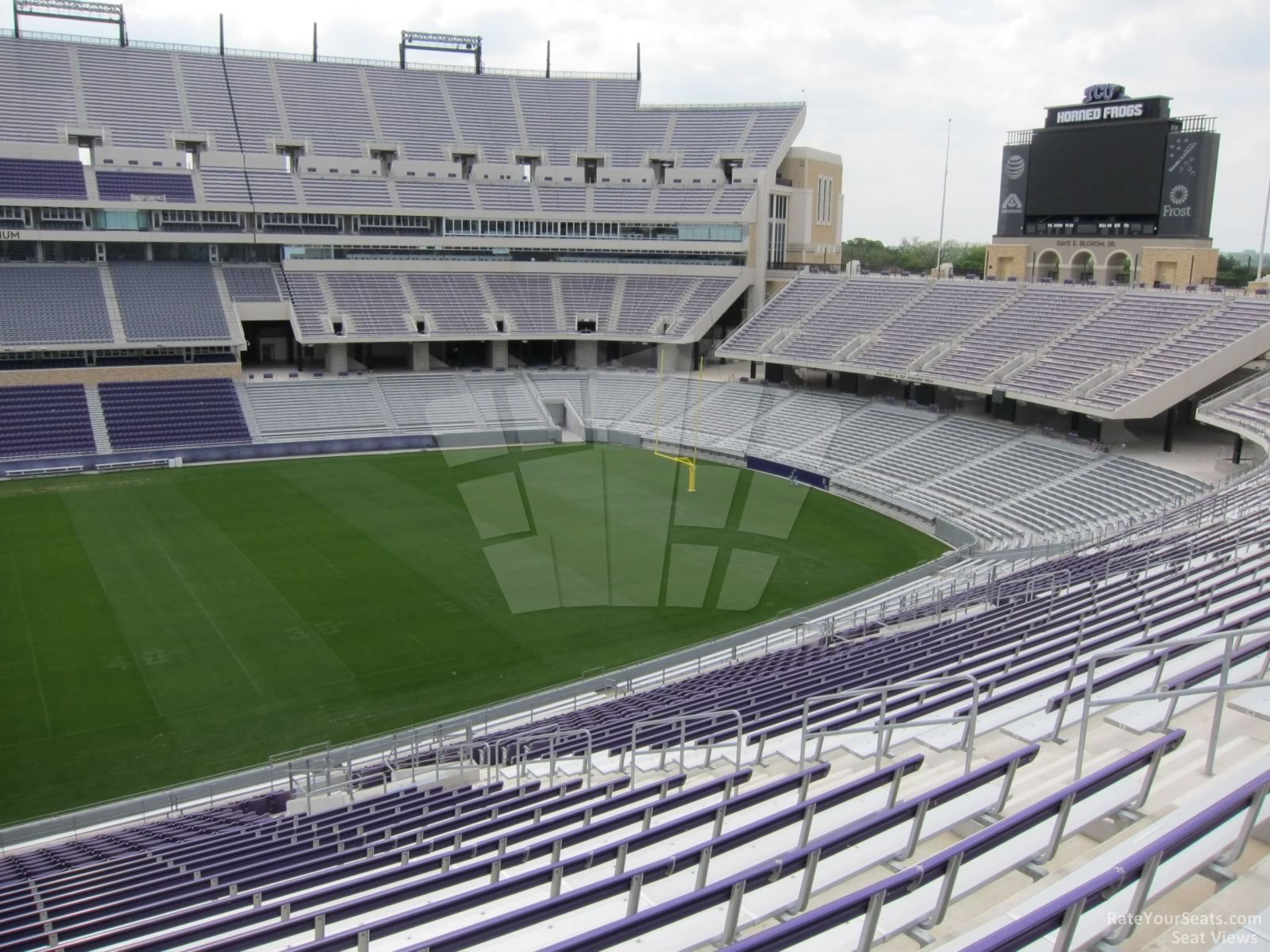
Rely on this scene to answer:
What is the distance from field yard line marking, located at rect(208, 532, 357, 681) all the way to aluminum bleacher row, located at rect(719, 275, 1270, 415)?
2242 centimetres

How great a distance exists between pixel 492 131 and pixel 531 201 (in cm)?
571

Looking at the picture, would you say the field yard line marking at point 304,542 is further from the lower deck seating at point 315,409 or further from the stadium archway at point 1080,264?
the stadium archway at point 1080,264

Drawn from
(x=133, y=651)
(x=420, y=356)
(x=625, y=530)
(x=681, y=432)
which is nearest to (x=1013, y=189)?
(x=681, y=432)

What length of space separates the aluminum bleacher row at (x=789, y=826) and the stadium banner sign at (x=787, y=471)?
1970 cm

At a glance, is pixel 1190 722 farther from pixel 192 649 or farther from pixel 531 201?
pixel 531 201

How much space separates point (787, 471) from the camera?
3591cm

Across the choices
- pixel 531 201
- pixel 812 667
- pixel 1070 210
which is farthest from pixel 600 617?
pixel 531 201

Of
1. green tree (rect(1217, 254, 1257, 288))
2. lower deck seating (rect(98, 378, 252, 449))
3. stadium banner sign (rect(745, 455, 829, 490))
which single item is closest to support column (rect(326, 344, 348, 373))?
lower deck seating (rect(98, 378, 252, 449))

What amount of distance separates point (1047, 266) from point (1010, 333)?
5886 millimetres

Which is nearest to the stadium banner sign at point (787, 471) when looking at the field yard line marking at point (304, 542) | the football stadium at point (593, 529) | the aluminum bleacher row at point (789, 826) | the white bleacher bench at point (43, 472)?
the football stadium at point (593, 529)

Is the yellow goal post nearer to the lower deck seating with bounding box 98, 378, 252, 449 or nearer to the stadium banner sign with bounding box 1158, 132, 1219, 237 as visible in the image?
the lower deck seating with bounding box 98, 378, 252, 449

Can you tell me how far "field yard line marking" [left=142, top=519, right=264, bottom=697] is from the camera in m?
18.4

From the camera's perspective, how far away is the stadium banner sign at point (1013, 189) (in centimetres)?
3903

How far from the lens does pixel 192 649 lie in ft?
64.5
